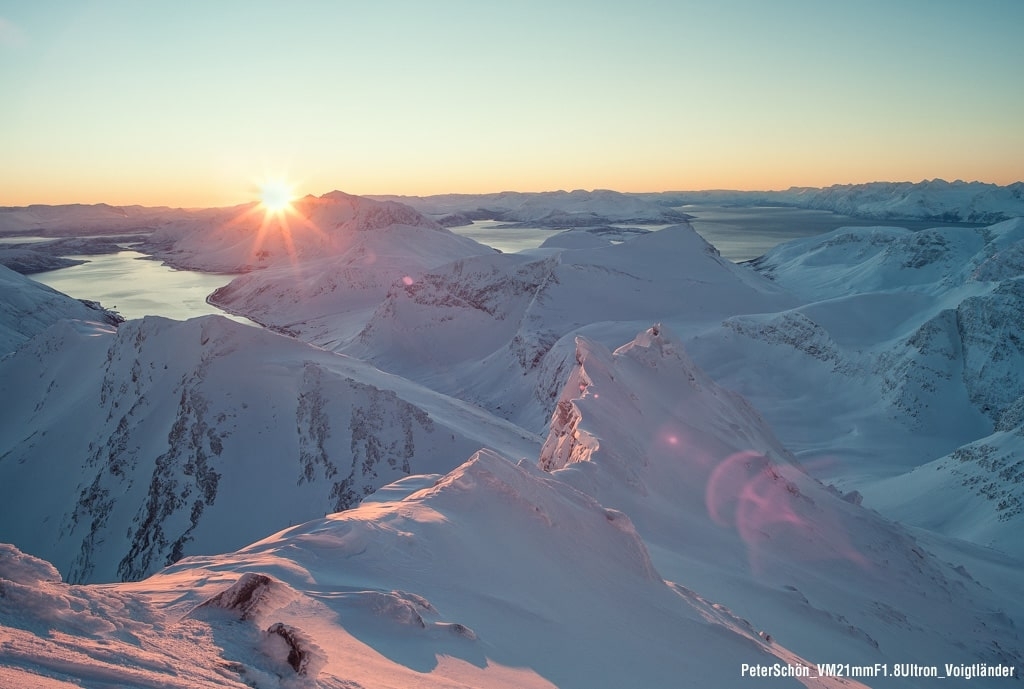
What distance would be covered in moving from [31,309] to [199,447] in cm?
5770

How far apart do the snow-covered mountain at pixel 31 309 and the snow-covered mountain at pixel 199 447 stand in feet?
126

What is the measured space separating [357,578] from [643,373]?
1923 centimetres

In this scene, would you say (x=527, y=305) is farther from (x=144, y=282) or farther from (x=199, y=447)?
(x=144, y=282)

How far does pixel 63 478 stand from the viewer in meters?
26.0

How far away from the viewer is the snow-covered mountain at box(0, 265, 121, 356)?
61938mm

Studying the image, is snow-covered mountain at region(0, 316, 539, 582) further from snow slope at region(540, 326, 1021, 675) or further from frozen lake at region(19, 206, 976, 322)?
frozen lake at region(19, 206, 976, 322)

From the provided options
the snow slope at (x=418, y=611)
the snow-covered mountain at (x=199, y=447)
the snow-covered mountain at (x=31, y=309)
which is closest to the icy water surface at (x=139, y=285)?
the snow-covered mountain at (x=31, y=309)

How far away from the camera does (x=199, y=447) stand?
24.2m

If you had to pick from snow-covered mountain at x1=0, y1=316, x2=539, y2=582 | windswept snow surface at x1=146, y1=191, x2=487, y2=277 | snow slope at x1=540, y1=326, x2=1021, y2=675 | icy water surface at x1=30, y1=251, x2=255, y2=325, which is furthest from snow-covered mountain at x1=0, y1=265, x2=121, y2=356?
snow slope at x1=540, y1=326, x2=1021, y2=675

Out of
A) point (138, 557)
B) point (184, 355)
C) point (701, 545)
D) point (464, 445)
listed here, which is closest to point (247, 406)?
point (184, 355)

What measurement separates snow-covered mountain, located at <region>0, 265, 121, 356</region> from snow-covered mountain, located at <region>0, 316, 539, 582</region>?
126ft

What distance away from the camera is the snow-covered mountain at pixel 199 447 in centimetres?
2227

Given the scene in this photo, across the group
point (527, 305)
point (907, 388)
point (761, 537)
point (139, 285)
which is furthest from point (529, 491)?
point (139, 285)

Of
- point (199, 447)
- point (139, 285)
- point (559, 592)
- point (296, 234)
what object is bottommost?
point (199, 447)
